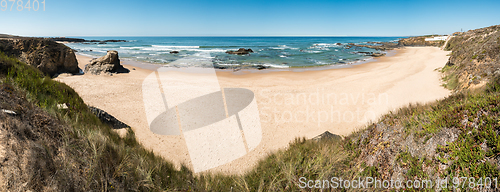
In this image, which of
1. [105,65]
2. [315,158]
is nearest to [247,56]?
[105,65]

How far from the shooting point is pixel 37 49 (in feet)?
49.6

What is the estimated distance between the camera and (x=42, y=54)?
15.2m

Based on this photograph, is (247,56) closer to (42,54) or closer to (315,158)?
(42,54)

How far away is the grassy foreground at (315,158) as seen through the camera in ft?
6.79

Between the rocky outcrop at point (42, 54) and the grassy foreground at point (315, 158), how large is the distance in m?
16.8

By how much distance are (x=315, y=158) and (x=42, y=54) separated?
20755 millimetres

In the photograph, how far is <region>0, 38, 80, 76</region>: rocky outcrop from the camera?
14242 millimetres

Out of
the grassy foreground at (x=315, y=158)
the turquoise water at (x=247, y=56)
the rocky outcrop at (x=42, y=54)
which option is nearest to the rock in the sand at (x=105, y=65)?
the rocky outcrop at (x=42, y=54)

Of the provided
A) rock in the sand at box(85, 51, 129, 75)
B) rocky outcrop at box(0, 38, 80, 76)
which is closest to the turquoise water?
rock in the sand at box(85, 51, 129, 75)

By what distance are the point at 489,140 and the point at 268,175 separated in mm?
2684

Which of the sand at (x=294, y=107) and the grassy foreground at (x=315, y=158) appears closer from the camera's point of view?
the grassy foreground at (x=315, y=158)

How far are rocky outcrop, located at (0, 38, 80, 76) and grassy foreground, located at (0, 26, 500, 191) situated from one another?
1679 cm

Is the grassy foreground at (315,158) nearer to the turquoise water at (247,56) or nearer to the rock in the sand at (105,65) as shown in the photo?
the rock in the sand at (105,65)

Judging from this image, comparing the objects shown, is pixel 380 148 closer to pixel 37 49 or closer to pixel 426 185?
pixel 426 185
